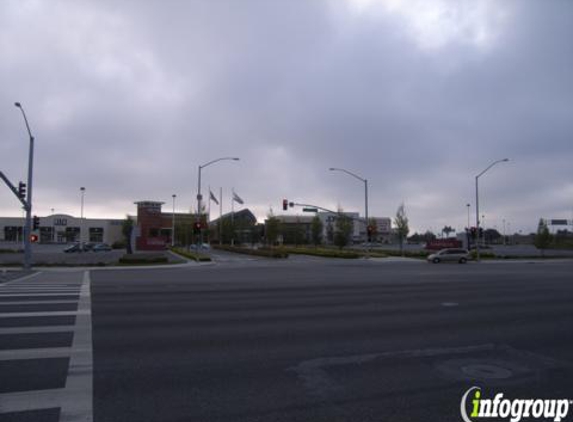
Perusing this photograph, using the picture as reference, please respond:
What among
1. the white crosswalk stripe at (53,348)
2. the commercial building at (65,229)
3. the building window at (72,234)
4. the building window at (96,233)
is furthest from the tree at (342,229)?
the building window at (72,234)

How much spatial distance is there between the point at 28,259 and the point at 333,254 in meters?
32.5

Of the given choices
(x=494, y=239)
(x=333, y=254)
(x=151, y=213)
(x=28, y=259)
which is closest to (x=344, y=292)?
(x=28, y=259)

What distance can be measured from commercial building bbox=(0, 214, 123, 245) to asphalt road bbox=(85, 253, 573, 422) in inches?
4486

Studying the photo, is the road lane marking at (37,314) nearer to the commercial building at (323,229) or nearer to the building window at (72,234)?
the commercial building at (323,229)

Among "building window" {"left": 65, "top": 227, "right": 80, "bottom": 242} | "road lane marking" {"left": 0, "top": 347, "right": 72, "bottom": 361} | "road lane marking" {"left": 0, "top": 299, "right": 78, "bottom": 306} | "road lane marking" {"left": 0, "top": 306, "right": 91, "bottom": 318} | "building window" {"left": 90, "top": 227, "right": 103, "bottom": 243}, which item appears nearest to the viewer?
"road lane marking" {"left": 0, "top": 347, "right": 72, "bottom": 361}

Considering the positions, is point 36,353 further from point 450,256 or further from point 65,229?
point 65,229

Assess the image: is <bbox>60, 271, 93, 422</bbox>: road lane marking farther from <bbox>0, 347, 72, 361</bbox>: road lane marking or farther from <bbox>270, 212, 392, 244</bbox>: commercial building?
<bbox>270, 212, 392, 244</bbox>: commercial building

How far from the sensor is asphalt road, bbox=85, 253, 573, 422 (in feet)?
16.8

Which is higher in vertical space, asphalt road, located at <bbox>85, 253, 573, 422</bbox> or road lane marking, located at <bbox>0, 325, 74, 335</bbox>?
road lane marking, located at <bbox>0, 325, 74, 335</bbox>

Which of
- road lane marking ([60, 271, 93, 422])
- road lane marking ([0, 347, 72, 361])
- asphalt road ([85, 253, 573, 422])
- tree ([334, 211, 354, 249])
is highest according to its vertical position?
tree ([334, 211, 354, 249])

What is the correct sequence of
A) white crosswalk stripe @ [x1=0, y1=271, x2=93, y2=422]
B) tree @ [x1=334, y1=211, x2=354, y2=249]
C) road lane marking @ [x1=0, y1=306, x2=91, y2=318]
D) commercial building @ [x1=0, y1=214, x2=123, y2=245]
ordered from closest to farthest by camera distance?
1. white crosswalk stripe @ [x1=0, y1=271, x2=93, y2=422]
2. road lane marking @ [x1=0, y1=306, x2=91, y2=318]
3. tree @ [x1=334, y1=211, x2=354, y2=249]
4. commercial building @ [x1=0, y1=214, x2=123, y2=245]

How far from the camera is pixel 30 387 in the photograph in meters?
5.66

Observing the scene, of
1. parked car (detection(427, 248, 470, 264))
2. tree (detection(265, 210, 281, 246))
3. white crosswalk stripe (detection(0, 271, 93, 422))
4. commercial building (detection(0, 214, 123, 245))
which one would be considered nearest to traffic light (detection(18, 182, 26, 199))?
white crosswalk stripe (detection(0, 271, 93, 422))

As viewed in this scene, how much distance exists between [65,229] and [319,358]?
128473 mm
